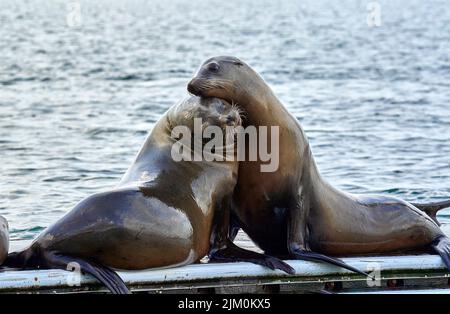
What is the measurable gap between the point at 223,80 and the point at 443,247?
181 centimetres

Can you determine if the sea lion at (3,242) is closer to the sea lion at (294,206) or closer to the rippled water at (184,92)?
the sea lion at (294,206)

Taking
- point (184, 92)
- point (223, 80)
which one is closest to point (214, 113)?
point (223, 80)

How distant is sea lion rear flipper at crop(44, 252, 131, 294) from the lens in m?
7.57

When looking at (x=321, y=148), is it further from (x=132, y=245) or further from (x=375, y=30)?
(x=375, y=30)

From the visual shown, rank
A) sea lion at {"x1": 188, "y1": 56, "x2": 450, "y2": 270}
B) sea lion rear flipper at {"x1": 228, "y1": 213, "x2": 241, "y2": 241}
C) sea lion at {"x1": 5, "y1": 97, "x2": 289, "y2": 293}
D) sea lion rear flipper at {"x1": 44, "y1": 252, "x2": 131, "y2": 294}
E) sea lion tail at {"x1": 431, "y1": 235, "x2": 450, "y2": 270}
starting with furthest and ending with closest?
1. sea lion rear flipper at {"x1": 228, "y1": 213, "x2": 241, "y2": 241}
2. sea lion tail at {"x1": 431, "y1": 235, "x2": 450, "y2": 270}
3. sea lion at {"x1": 188, "y1": 56, "x2": 450, "y2": 270}
4. sea lion at {"x1": 5, "y1": 97, "x2": 289, "y2": 293}
5. sea lion rear flipper at {"x1": 44, "y1": 252, "x2": 131, "y2": 294}

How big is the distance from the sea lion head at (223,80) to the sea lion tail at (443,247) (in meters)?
1.58

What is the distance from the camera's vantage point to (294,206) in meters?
8.33

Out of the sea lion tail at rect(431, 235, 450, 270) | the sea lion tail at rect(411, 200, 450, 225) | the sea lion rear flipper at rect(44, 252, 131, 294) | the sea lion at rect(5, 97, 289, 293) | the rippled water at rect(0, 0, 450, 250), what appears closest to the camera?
the sea lion rear flipper at rect(44, 252, 131, 294)

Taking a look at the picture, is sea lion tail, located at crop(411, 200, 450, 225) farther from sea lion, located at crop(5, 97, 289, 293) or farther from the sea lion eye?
the sea lion eye

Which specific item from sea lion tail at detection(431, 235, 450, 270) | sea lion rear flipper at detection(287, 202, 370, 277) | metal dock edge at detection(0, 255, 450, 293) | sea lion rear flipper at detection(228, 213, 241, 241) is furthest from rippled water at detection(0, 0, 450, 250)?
sea lion rear flipper at detection(287, 202, 370, 277)

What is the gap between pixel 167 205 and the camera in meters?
7.92

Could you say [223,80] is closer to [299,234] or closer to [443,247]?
[299,234]

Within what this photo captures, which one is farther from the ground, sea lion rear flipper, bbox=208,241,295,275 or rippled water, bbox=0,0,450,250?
sea lion rear flipper, bbox=208,241,295,275
